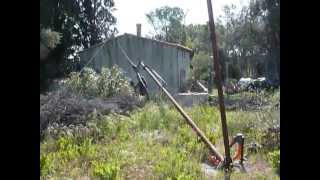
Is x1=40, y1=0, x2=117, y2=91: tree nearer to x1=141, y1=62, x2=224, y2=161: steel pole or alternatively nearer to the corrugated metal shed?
the corrugated metal shed

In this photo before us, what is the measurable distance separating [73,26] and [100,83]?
561 millimetres

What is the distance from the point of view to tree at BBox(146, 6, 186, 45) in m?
3.19

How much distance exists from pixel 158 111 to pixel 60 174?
101 centimetres

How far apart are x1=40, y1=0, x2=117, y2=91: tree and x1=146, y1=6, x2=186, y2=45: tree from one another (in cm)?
31

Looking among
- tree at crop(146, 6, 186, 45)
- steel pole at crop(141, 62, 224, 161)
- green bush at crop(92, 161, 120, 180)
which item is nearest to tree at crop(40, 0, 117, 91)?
tree at crop(146, 6, 186, 45)

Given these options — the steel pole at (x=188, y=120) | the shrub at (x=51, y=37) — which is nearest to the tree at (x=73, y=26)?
the shrub at (x=51, y=37)

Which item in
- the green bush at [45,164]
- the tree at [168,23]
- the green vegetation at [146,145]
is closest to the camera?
the green bush at [45,164]

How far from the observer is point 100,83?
3.68m

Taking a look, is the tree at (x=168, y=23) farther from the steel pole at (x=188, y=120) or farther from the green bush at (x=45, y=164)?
the green bush at (x=45, y=164)

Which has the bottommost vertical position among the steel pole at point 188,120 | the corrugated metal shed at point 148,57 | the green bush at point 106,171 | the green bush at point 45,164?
the green bush at point 106,171

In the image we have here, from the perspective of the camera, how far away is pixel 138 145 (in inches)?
124

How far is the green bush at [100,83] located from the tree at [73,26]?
10cm

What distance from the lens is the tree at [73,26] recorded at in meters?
3.22

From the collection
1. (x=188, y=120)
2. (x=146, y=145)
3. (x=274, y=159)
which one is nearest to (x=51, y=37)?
(x=146, y=145)
